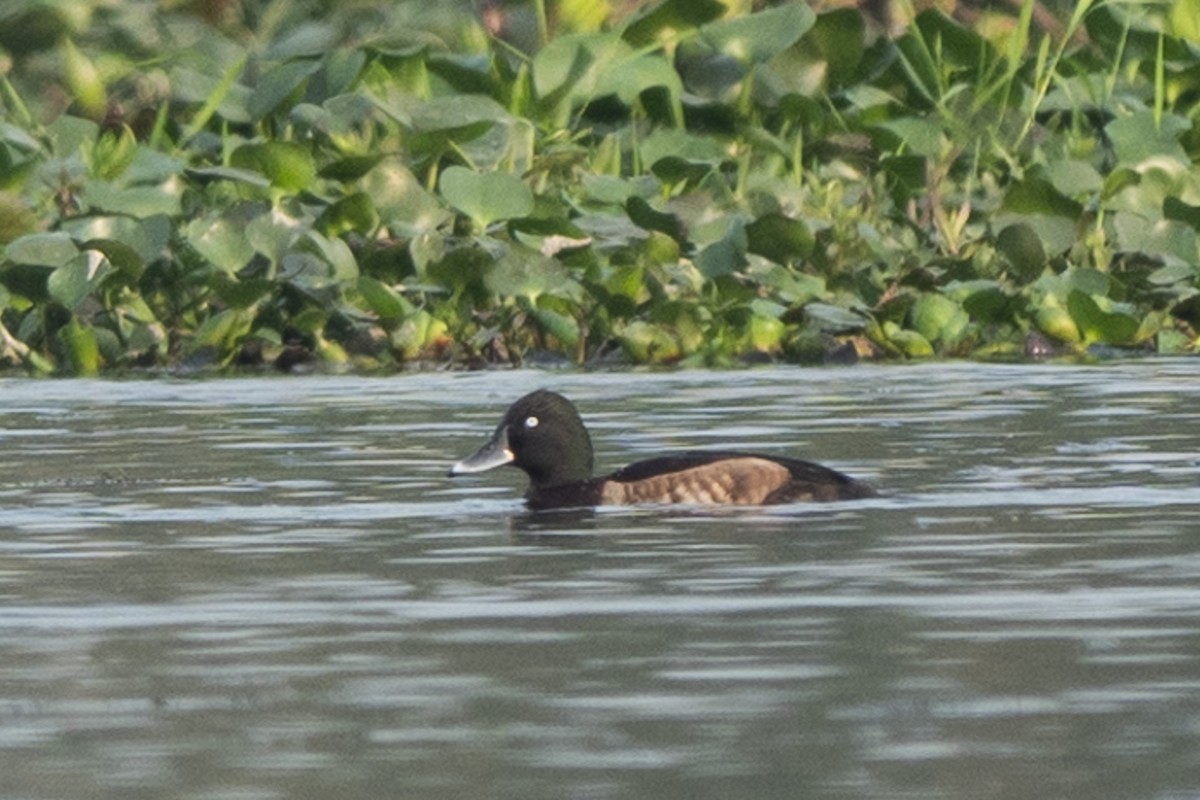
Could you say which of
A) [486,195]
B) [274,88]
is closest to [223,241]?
[486,195]

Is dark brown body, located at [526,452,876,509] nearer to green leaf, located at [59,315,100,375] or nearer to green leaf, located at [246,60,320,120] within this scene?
green leaf, located at [59,315,100,375]

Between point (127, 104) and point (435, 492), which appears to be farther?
point (127, 104)

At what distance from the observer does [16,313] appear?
15.3 meters

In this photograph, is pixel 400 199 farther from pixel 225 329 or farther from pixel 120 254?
pixel 120 254

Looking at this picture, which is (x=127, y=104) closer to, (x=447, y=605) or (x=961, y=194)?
(x=961, y=194)

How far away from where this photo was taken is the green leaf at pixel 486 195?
14828 mm

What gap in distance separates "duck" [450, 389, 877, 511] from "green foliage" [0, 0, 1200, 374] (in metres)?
4.33

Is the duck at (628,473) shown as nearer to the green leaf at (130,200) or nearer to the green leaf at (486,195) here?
the green leaf at (486,195)

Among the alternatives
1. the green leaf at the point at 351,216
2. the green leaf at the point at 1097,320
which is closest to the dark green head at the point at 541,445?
the green leaf at the point at 1097,320

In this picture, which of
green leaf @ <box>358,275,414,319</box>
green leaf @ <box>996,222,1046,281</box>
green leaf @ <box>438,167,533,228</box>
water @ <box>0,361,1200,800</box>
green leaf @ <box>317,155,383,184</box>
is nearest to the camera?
water @ <box>0,361,1200,800</box>

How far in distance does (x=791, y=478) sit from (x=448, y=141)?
6.32 meters

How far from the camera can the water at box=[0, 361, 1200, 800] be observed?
5457mm

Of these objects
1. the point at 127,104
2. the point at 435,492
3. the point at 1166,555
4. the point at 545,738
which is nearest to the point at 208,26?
the point at 127,104

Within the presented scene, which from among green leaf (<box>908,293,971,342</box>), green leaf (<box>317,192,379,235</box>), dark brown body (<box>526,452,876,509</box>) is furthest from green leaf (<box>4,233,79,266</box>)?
dark brown body (<box>526,452,876,509</box>)
